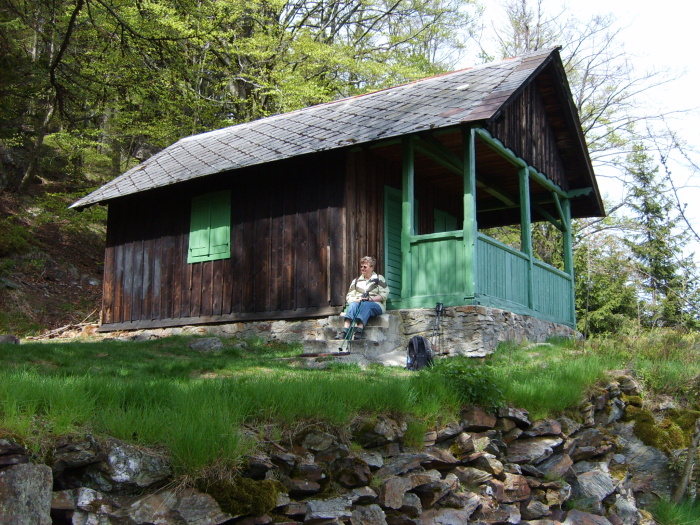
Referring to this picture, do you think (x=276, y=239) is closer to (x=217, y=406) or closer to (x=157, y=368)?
(x=157, y=368)

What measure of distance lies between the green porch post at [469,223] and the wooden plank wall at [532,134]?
903 millimetres

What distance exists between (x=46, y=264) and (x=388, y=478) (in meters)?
16.7

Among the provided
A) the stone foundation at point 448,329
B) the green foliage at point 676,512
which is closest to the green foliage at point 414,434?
the green foliage at point 676,512

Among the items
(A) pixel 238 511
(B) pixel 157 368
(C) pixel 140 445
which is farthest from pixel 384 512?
(B) pixel 157 368

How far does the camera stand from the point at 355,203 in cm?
1204

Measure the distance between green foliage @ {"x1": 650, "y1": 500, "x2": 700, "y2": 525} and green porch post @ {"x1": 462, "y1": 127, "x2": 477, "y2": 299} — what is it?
3.68 meters

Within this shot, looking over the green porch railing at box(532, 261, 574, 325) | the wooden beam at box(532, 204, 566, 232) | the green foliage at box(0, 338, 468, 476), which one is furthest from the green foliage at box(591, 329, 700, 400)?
the wooden beam at box(532, 204, 566, 232)

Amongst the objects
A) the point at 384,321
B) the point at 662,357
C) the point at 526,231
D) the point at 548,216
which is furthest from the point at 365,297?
the point at 548,216

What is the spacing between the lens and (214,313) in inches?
523

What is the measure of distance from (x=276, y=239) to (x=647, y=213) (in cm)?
1584

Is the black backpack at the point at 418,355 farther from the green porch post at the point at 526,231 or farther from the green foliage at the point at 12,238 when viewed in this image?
the green foliage at the point at 12,238

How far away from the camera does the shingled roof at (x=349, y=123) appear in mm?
10781

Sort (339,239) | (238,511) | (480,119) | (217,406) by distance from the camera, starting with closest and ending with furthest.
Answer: (238,511) < (217,406) < (480,119) < (339,239)

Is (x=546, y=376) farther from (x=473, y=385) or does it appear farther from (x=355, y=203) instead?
(x=355, y=203)
